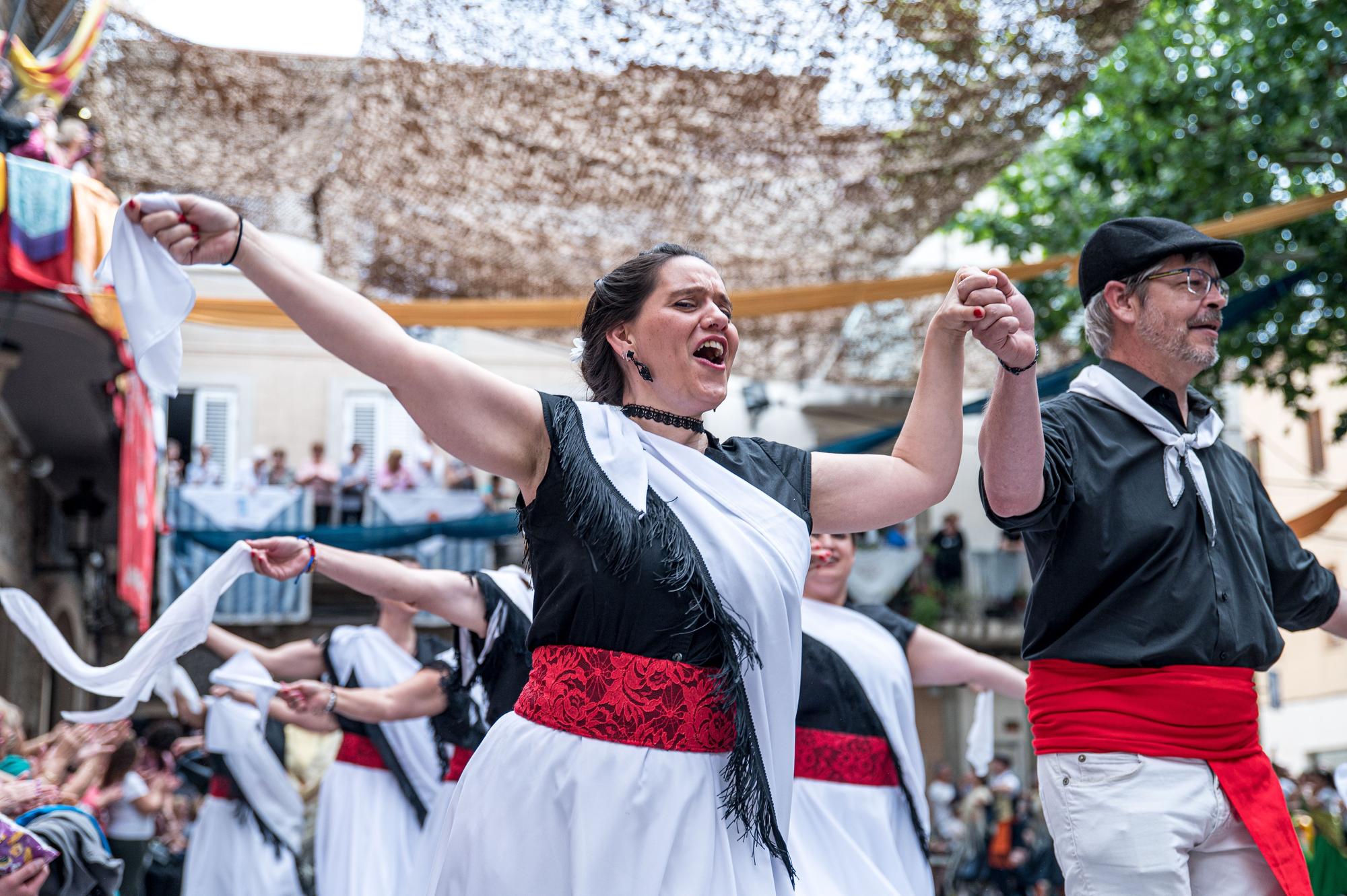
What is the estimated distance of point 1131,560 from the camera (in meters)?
3.16

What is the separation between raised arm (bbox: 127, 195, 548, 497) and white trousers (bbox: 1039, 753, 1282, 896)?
1463 millimetres

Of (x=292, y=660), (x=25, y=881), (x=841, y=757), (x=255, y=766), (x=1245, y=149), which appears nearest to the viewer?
(x=25, y=881)

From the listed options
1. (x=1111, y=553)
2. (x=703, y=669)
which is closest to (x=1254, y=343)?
(x=1111, y=553)

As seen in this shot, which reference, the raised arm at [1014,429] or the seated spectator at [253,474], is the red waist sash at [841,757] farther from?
the seated spectator at [253,474]

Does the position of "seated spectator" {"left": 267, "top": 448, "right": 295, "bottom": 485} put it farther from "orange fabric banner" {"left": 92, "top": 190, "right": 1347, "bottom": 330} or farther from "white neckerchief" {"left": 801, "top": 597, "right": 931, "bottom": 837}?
"white neckerchief" {"left": 801, "top": 597, "right": 931, "bottom": 837}

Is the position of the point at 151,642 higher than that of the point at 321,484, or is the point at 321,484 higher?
the point at 151,642

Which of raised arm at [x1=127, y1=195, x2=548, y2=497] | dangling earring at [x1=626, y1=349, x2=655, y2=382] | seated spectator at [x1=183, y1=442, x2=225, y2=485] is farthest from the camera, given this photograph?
seated spectator at [x1=183, y1=442, x2=225, y2=485]

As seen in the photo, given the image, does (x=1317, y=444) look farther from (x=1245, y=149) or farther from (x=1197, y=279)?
(x=1197, y=279)

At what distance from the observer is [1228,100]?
10.4 m

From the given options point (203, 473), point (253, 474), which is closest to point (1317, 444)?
point (253, 474)

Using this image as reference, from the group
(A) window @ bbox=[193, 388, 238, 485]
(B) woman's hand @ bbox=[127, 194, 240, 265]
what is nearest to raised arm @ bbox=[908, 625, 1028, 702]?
(B) woman's hand @ bbox=[127, 194, 240, 265]

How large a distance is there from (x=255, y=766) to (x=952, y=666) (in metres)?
4.65

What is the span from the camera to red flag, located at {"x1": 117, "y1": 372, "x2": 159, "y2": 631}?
1096 centimetres

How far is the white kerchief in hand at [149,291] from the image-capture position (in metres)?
2.27
